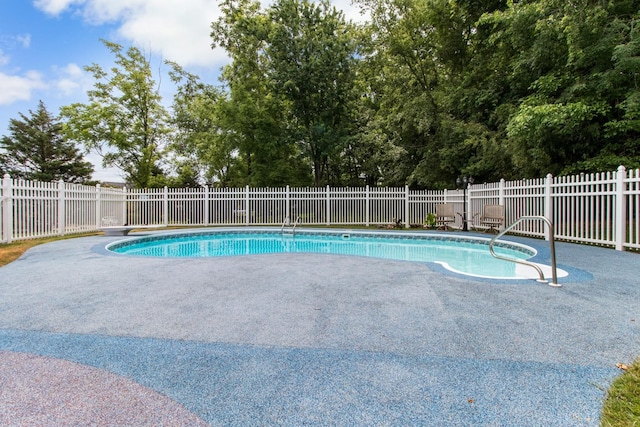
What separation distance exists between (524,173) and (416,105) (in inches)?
218

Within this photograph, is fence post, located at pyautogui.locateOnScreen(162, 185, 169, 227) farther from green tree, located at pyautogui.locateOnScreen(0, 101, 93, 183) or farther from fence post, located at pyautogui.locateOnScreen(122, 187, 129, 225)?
green tree, located at pyautogui.locateOnScreen(0, 101, 93, 183)

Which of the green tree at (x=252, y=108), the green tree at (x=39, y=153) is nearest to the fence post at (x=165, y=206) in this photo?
the green tree at (x=252, y=108)

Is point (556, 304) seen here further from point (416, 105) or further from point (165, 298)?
point (416, 105)

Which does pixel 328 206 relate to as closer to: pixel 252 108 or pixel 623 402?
pixel 252 108

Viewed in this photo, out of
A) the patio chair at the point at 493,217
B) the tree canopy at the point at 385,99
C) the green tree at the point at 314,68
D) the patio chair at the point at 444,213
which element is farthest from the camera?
the green tree at the point at 314,68

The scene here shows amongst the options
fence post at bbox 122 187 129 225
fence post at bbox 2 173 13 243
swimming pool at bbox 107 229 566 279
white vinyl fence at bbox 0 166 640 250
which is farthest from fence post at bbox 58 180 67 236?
fence post at bbox 122 187 129 225

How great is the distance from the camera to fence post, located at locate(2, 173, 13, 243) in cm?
707

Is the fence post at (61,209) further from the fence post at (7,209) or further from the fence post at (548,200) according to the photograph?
the fence post at (548,200)

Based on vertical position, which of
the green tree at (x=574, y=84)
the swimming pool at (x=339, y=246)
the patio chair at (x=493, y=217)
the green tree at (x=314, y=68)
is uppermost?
the green tree at (x=314, y=68)

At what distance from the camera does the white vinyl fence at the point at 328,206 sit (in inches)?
253

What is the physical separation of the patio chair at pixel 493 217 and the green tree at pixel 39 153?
90.9 ft

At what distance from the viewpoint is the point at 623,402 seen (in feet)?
5.11

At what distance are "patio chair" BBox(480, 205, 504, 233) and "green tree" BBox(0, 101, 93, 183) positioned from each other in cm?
2771

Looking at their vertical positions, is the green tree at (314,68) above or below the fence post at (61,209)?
above
